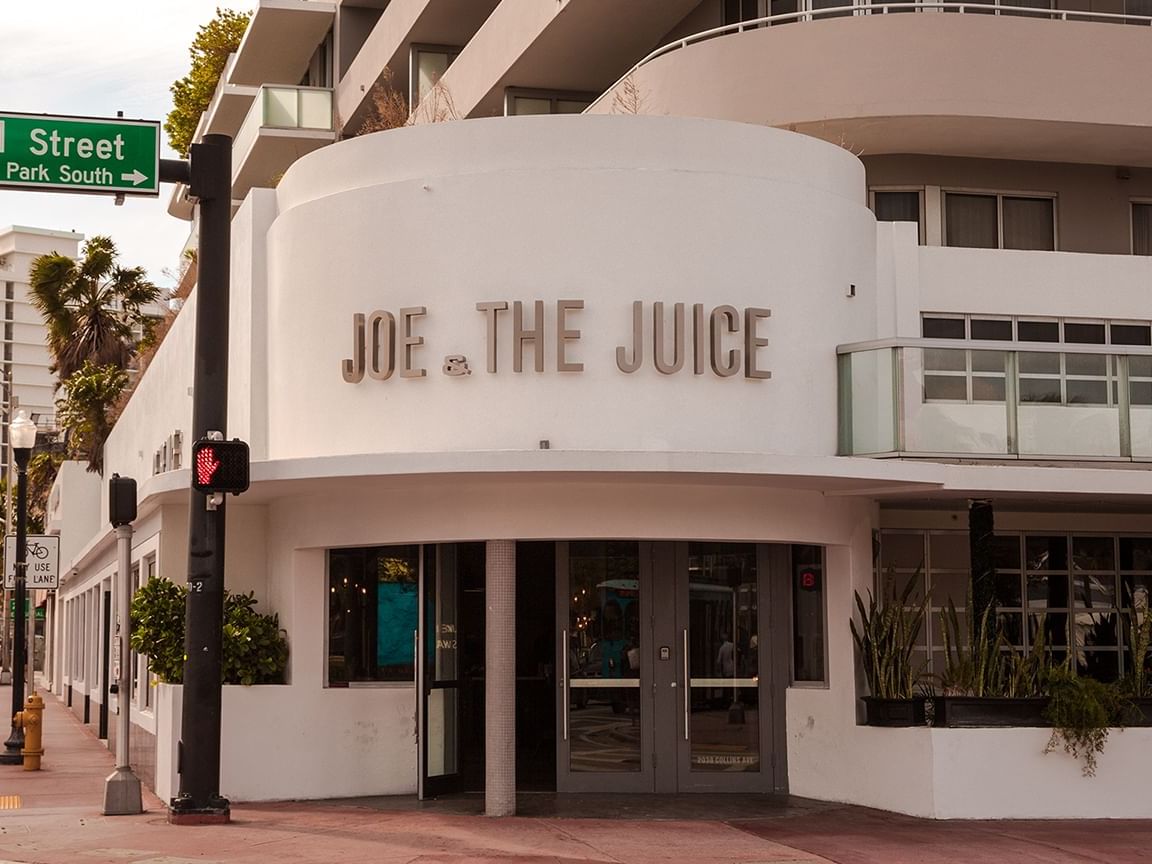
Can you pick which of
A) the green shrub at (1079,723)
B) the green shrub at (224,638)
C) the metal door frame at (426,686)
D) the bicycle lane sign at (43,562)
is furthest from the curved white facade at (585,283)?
the bicycle lane sign at (43,562)

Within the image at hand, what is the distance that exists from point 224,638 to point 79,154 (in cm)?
531

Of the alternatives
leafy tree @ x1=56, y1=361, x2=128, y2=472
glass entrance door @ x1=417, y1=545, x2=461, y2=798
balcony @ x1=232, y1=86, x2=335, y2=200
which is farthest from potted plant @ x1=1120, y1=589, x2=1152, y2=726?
leafy tree @ x1=56, y1=361, x2=128, y2=472

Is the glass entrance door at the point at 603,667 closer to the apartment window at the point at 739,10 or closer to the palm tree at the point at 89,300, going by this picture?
the apartment window at the point at 739,10

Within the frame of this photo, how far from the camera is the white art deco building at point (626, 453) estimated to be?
16.0 m

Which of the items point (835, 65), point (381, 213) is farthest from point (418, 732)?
point (835, 65)

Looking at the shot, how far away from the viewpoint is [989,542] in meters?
17.3

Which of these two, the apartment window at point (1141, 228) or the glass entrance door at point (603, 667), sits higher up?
the apartment window at point (1141, 228)

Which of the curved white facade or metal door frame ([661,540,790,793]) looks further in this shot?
metal door frame ([661,540,790,793])

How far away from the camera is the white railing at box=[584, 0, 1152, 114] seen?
2120 centimetres

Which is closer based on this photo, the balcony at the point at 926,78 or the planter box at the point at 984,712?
the planter box at the point at 984,712

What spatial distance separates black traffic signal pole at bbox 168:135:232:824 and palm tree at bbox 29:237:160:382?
33.6m

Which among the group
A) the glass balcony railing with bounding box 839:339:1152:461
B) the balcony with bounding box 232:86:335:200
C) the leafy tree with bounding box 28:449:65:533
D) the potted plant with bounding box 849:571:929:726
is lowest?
the potted plant with bounding box 849:571:929:726

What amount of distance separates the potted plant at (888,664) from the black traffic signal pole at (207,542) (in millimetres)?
6416

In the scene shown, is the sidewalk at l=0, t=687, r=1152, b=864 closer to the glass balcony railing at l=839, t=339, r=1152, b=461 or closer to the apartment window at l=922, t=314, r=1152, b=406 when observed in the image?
the glass balcony railing at l=839, t=339, r=1152, b=461
